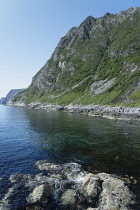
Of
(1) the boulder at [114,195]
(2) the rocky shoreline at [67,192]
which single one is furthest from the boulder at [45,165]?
(1) the boulder at [114,195]

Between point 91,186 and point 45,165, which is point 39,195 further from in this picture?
point 45,165

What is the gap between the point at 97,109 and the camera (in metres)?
96.6

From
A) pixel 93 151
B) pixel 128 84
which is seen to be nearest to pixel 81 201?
pixel 93 151

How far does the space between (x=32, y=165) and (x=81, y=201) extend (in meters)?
9.94

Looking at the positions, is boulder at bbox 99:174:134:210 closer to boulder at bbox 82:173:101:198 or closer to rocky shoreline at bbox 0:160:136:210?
rocky shoreline at bbox 0:160:136:210

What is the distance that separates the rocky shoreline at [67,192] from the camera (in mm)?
12297

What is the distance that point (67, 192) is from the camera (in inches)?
553

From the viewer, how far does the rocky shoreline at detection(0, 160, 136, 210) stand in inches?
484

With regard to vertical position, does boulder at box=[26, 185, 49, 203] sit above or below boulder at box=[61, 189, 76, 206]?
above

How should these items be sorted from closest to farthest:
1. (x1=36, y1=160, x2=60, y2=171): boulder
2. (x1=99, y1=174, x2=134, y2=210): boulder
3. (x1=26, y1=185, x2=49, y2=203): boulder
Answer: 1. (x1=99, y1=174, x2=134, y2=210): boulder
2. (x1=26, y1=185, x2=49, y2=203): boulder
3. (x1=36, y1=160, x2=60, y2=171): boulder

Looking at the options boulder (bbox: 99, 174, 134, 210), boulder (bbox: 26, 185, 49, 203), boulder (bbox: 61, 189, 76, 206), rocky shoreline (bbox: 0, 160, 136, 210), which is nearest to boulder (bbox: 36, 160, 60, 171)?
rocky shoreline (bbox: 0, 160, 136, 210)

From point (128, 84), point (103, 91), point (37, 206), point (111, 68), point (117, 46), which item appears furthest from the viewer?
point (117, 46)

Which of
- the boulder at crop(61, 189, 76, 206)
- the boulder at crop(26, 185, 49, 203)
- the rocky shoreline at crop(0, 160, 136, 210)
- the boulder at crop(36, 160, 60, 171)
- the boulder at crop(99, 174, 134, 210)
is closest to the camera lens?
the boulder at crop(99, 174, 134, 210)

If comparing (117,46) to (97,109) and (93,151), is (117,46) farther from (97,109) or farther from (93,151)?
(93,151)
